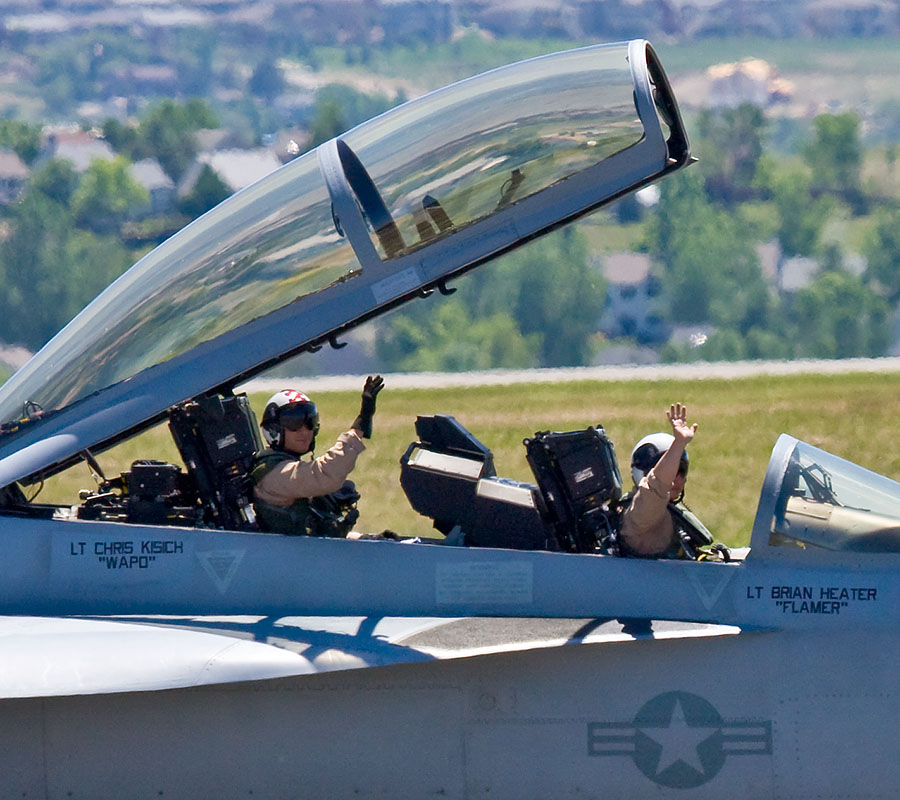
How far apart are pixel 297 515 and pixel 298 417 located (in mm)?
488

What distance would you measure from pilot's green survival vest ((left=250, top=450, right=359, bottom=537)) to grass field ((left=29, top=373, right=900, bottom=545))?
18.6 feet

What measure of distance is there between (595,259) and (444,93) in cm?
5503

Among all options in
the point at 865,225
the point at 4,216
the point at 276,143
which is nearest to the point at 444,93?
the point at 4,216

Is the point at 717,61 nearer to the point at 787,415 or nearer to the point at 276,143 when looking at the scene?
the point at 276,143

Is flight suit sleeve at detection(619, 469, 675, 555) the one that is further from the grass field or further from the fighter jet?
the grass field

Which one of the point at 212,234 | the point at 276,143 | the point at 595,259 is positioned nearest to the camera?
the point at 212,234

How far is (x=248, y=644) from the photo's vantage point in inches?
203

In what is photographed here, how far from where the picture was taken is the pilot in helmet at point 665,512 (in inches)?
210

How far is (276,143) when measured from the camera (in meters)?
70.1

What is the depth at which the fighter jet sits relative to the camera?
5.14m

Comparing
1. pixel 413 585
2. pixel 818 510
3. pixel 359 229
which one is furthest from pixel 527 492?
pixel 359 229

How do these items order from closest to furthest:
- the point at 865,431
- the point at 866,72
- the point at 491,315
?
the point at 865,431 → the point at 491,315 → the point at 866,72

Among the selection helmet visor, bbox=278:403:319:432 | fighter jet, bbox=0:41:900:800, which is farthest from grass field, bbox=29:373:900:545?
fighter jet, bbox=0:41:900:800

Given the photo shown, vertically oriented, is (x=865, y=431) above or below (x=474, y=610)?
above
